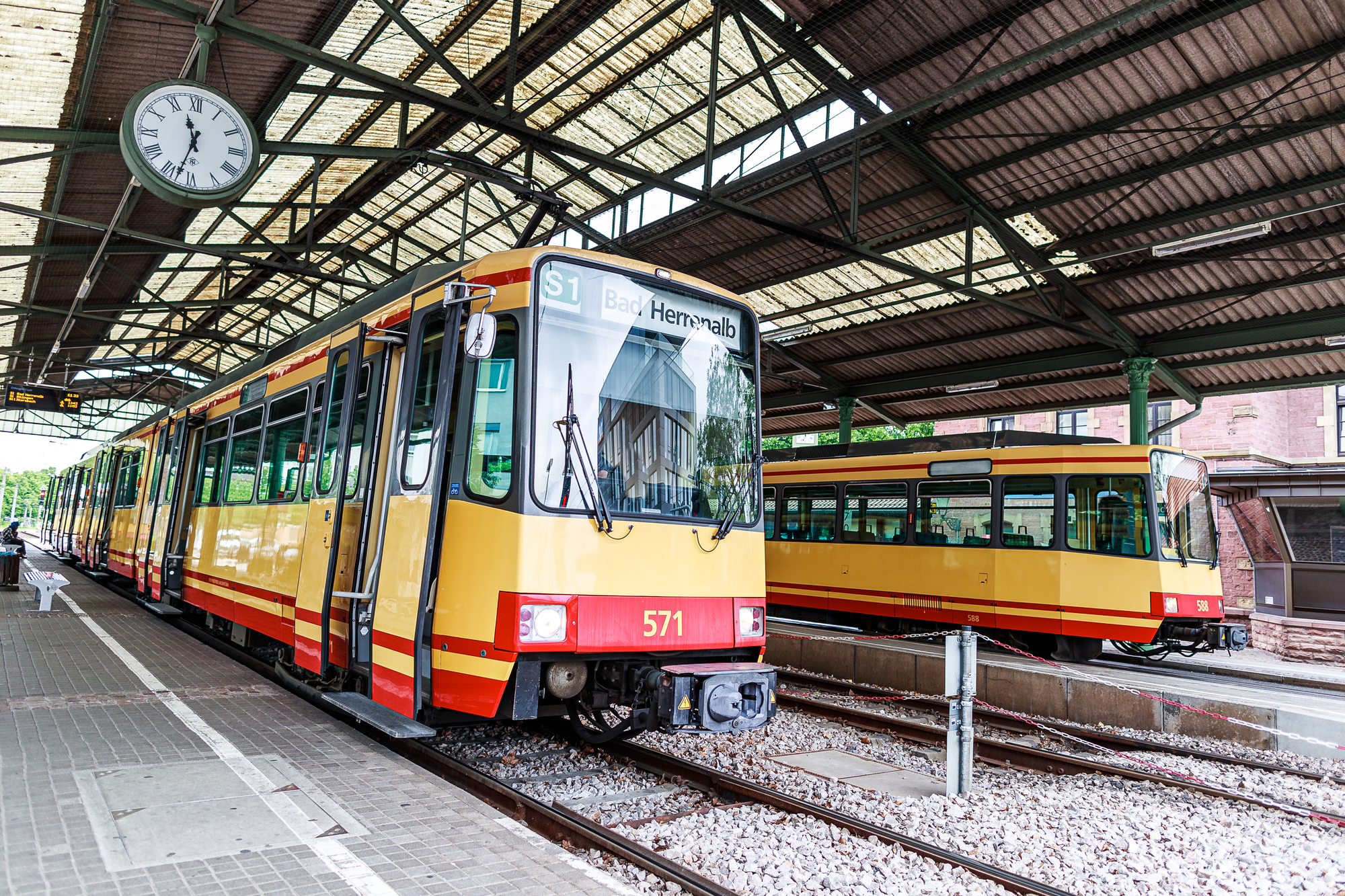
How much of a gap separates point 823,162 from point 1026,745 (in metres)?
9.48

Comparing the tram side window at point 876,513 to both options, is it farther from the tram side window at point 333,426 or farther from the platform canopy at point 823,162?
the tram side window at point 333,426

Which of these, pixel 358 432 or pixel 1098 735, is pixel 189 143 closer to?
pixel 358 432

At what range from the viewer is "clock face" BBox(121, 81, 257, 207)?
7.93 metres

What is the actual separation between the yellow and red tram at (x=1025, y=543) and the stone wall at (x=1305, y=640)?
3.54 m

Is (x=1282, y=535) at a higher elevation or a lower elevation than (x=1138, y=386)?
lower

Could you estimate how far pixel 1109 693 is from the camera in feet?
29.4

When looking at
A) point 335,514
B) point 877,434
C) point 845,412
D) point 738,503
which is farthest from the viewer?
point 877,434

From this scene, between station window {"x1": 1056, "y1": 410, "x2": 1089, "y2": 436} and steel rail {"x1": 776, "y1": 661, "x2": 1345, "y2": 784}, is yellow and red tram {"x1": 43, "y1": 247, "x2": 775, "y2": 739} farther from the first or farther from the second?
station window {"x1": 1056, "y1": 410, "x2": 1089, "y2": 436}

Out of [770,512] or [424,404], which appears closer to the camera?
[424,404]

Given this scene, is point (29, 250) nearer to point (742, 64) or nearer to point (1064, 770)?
point (742, 64)

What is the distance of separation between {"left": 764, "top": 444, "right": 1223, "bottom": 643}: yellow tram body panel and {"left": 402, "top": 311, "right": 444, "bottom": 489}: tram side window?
29.7 feet

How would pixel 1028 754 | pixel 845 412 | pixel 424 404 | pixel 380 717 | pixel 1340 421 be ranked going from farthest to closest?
pixel 1340 421, pixel 845 412, pixel 1028 754, pixel 424 404, pixel 380 717

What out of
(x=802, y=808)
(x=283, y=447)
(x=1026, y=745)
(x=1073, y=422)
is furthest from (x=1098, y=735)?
(x=1073, y=422)

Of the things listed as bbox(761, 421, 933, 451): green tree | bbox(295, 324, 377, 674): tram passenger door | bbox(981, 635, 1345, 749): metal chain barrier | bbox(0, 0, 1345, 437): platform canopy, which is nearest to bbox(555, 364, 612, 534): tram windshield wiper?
bbox(295, 324, 377, 674): tram passenger door
